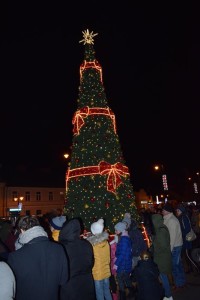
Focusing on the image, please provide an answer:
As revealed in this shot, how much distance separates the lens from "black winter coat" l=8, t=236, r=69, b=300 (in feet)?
12.3

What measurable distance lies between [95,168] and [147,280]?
7.59 m

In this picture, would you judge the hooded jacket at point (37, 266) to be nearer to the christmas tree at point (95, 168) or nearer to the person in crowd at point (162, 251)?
the person in crowd at point (162, 251)

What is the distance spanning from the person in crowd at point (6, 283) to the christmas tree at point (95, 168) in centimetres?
956

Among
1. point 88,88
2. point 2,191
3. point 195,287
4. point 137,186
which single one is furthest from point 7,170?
point 195,287

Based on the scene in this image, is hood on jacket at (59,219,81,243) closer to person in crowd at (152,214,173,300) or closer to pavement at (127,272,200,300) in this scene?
pavement at (127,272,200,300)

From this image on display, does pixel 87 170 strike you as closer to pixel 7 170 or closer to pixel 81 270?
pixel 81 270

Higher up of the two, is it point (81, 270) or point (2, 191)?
point (2, 191)

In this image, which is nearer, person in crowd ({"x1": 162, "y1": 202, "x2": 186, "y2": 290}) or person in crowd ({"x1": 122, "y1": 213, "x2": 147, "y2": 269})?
person in crowd ({"x1": 122, "y1": 213, "x2": 147, "y2": 269})

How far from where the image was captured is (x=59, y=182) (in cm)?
6425

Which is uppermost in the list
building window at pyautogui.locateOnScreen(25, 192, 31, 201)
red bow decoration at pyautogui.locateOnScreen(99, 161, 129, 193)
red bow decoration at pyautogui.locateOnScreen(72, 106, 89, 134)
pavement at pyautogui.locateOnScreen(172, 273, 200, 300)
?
building window at pyautogui.locateOnScreen(25, 192, 31, 201)

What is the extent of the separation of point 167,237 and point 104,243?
1.83 m

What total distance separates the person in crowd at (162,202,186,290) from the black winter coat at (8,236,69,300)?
5.56 m

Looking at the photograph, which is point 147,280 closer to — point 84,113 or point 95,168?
point 95,168

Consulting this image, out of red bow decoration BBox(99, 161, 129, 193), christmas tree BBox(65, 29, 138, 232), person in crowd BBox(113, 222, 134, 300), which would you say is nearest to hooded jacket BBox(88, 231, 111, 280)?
person in crowd BBox(113, 222, 134, 300)
